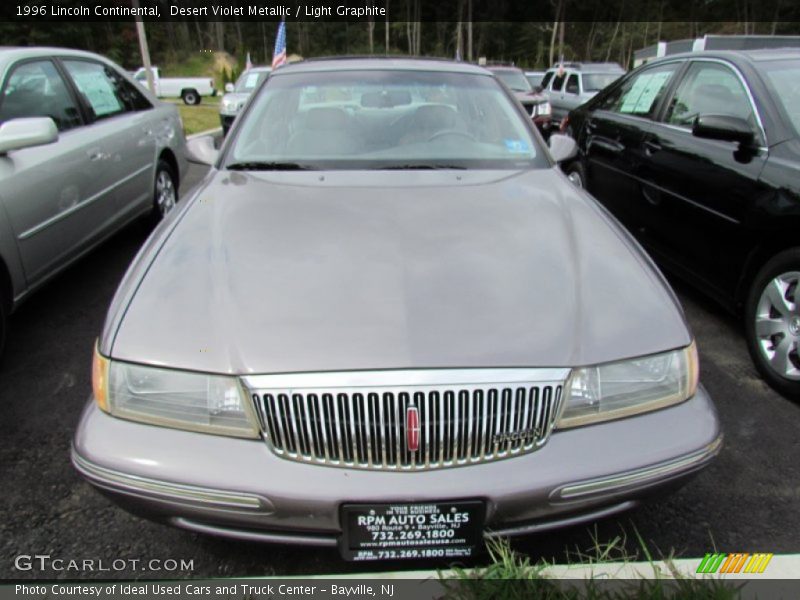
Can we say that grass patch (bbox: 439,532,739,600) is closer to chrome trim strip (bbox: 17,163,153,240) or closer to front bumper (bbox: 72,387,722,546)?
front bumper (bbox: 72,387,722,546)

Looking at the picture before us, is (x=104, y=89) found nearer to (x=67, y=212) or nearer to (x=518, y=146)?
(x=67, y=212)

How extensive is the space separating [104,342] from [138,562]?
0.74 m

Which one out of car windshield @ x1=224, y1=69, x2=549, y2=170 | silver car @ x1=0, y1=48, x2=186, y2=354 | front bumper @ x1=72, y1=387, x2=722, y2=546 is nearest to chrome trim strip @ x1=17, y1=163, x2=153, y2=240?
silver car @ x1=0, y1=48, x2=186, y2=354

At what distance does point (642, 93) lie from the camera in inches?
179

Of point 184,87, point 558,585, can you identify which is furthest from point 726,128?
point 184,87

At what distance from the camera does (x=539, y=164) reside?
2.86 metres

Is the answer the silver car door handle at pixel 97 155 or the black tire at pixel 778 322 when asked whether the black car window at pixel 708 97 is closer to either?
the black tire at pixel 778 322

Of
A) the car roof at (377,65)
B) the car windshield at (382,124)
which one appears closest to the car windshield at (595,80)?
the car roof at (377,65)

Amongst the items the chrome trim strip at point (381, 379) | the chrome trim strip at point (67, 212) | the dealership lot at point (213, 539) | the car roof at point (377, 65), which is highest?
the car roof at point (377, 65)

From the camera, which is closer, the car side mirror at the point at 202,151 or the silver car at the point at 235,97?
the car side mirror at the point at 202,151

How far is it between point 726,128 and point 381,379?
8.58ft

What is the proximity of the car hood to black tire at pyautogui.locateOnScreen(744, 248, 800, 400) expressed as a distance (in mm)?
1079

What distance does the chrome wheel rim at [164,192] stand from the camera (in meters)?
5.11

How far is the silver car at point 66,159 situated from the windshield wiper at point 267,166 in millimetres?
1080
